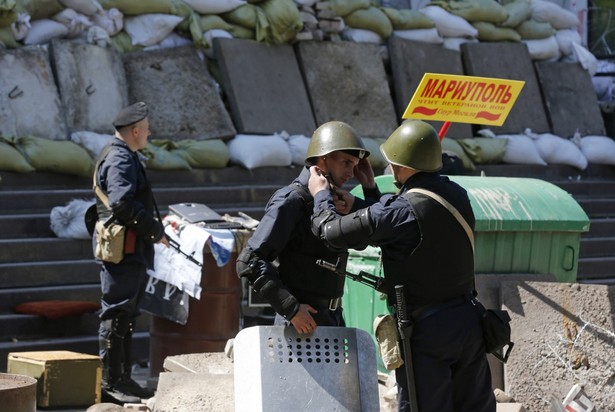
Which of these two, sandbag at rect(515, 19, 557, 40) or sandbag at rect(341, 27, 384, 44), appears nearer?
sandbag at rect(341, 27, 384, 44)

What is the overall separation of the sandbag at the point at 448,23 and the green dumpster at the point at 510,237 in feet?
20.3

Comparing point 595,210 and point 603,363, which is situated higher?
point 603,363

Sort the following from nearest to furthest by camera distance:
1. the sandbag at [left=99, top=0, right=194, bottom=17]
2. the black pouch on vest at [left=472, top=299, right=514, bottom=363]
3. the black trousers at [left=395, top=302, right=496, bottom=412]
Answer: the black trousers at [left=395, top=302, right=496, bottom=412] → the black pouch on vest at [left=472, top=299, right=514, bottom=363] → the sandbag at [left=99, top=0, right=194, bottom=17]

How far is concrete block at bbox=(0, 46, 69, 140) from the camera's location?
10570 millimetres

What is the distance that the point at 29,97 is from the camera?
35.1 feet

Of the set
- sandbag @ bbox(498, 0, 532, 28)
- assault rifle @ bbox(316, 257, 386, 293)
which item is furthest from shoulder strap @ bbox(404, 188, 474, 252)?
sandbag @ bbox(498, 0, 532, 28)

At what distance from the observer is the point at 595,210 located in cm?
1371

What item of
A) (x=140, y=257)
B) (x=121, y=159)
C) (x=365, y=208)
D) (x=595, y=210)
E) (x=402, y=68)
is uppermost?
(x=365, y=208)

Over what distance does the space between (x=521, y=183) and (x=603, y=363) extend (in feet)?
4.81

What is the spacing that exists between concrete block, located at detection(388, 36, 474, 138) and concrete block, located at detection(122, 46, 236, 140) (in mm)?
2461

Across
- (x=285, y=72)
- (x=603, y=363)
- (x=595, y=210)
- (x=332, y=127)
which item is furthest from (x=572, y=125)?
(x=332, y=127)

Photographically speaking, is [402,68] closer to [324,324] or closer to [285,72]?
[285,72]

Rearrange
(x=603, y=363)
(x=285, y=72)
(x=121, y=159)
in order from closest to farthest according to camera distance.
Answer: (x=603, y=363), (x=121, y=159), (x=285, y=72)

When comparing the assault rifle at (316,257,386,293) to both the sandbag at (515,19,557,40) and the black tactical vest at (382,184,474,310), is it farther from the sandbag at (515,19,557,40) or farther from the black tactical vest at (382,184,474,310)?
the sandbag at (515,19,557,40)
